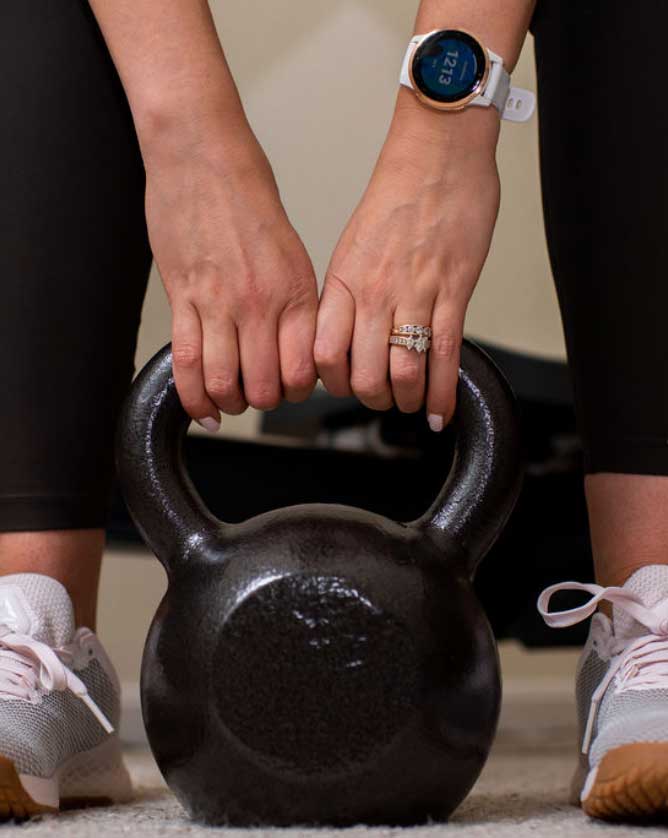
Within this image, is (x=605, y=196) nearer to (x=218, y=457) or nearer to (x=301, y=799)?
(x=301, y=799)

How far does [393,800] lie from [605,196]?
1.59ft

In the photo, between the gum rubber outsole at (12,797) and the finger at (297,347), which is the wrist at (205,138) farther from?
the gum rubber outsole at (12,797)

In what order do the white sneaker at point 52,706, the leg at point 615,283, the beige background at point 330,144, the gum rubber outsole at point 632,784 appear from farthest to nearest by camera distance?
the beige background at point 330,144
the leg at point 615,283
the white sneaker at point 52,706
the gum rubber outsole at point 632,784

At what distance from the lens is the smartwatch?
0.78 m

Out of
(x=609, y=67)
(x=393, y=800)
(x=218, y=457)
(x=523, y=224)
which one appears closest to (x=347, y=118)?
(x=523, y=224)

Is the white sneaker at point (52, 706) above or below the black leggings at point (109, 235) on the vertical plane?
below

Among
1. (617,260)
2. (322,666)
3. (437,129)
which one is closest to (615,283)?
(617,260)

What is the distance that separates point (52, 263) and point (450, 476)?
38 centimetres

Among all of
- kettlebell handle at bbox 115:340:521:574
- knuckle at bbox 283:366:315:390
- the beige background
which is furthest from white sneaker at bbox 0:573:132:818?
the beige background

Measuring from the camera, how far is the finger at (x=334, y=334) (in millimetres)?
719

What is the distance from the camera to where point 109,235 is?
917 millimetres

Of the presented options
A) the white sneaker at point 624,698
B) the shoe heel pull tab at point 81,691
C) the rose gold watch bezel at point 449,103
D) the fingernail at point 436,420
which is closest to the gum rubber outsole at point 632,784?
the white sneaker at point 624,698

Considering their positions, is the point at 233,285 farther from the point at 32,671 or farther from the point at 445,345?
the point at 32,671

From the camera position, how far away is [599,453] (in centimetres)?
89
